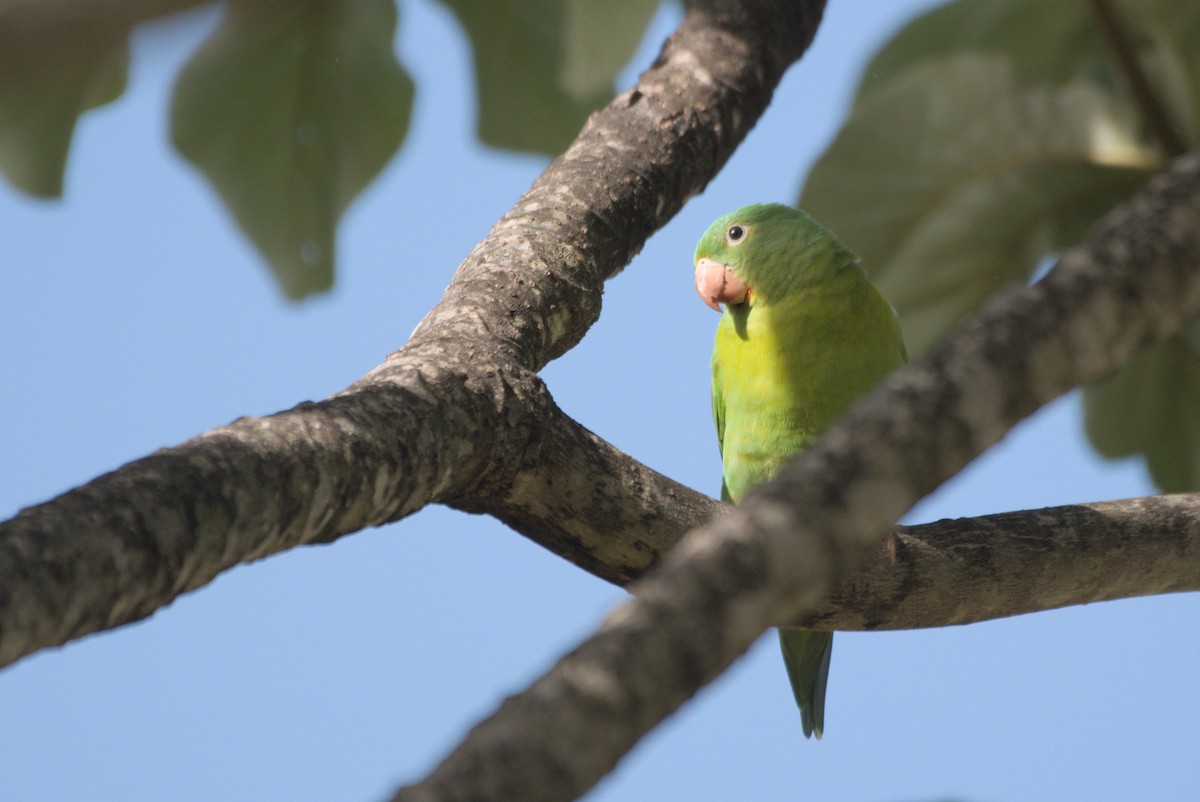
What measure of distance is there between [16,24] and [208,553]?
0.51 meters

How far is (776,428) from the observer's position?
228 cm

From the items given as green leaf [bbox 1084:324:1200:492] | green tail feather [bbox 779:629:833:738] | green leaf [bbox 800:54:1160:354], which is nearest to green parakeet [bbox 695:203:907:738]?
green tail feather [bbox 779:629:833:738]

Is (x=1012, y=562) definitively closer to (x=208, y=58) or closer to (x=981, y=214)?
(x=981, y=214)

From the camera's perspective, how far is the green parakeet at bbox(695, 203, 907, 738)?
7.40ft

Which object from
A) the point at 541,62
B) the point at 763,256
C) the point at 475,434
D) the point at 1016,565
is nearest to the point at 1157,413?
the point at 763,256

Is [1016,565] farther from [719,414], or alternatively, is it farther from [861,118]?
[861,118]

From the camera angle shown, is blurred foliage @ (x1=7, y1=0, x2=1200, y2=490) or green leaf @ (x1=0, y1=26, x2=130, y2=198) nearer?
green leaf @ (x1=0, y1=26, x2=130, y2=198)

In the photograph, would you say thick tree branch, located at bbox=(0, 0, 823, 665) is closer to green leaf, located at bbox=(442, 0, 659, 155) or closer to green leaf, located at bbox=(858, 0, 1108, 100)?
green leaf, located at bbox=(442, 0, 659, 155)

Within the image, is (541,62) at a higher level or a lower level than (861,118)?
higher

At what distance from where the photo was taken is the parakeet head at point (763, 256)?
241 cm

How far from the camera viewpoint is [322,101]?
266 centimetres

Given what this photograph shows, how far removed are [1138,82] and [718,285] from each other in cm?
116

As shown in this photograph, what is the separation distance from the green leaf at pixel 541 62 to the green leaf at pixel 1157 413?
5.67 feet

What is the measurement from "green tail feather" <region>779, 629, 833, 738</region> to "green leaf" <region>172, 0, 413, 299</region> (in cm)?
147
